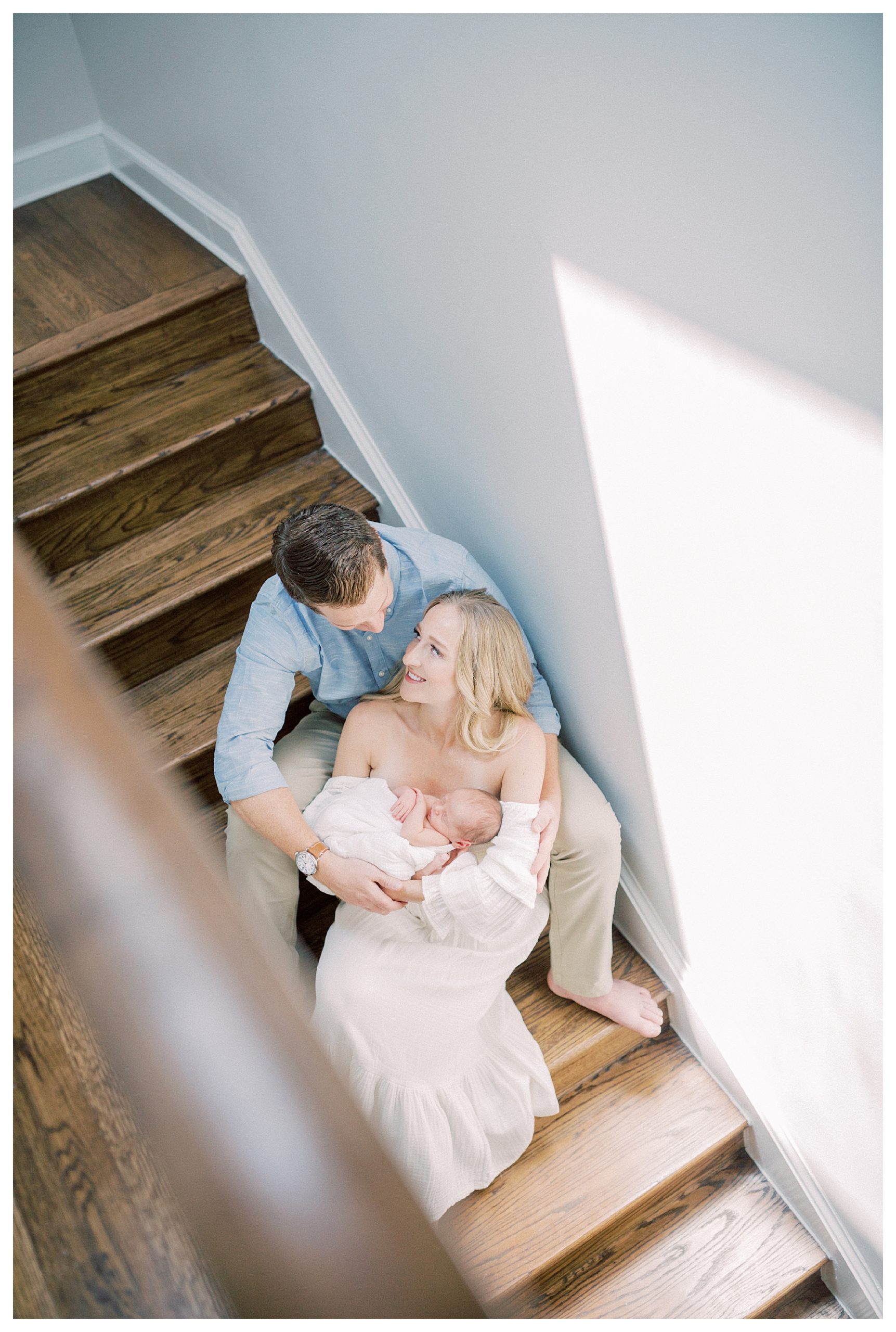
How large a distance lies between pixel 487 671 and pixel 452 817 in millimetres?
298

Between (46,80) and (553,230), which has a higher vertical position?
(46,80)

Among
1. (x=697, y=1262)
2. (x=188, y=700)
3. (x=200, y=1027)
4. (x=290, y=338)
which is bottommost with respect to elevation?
(x=697, y=1262)

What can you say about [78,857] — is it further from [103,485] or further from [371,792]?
[103,485]

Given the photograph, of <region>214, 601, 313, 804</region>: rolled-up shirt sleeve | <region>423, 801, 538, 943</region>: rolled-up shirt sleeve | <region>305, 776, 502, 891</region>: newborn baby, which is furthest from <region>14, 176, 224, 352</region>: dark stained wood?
<region>423, 801, 538, 943</region>: rolled-up shirt sleeve

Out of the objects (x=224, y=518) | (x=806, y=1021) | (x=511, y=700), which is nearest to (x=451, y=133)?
(x=511, y=700)

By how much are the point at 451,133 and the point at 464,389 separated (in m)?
0.46

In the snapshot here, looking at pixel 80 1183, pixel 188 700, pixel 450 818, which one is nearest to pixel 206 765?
pixel 188 700

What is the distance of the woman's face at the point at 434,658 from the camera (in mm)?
1763

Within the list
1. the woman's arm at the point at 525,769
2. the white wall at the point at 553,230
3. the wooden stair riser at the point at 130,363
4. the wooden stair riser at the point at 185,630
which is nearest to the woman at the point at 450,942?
the woman's arm at the point at 525,769

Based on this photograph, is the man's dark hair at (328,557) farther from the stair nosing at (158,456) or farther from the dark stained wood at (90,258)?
the dark stained wood at (90,258)

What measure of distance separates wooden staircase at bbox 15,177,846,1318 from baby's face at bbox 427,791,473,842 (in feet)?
1.70

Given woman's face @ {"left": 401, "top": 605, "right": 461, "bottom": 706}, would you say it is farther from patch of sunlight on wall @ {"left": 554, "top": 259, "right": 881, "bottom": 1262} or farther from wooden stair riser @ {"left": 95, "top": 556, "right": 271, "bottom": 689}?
wooden stair riser @ {"left": 95, "top": 556, "right": 271, "bottom": 689}

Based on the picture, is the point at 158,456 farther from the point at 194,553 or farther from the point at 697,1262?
the point at 697,1262

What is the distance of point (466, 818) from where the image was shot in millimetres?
1771
